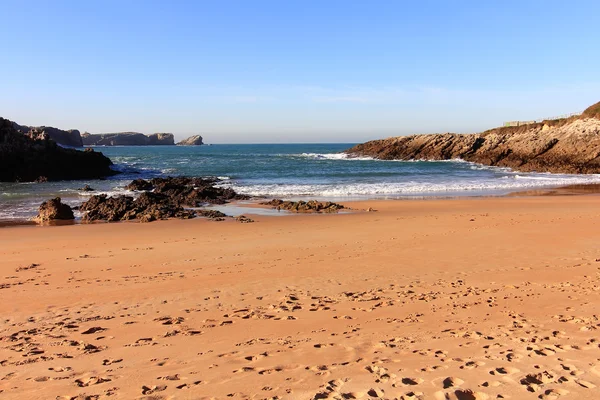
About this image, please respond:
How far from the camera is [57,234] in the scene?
1316 centimetres

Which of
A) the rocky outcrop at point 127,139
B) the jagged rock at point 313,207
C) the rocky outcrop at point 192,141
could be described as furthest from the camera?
the rocky outcrop at point 192,141

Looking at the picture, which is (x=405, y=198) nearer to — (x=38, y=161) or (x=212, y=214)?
(x=212, y=214)

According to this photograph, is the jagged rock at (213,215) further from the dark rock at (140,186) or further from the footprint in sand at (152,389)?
the footprint in sand at (152,389)

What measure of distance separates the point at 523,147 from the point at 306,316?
45.0 m

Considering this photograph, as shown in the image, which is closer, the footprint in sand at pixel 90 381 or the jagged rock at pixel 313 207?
the footprint in sand at pixel 90 381

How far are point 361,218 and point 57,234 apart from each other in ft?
31.3

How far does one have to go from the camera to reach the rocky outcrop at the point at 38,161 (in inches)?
1268

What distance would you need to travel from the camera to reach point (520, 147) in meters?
44.9

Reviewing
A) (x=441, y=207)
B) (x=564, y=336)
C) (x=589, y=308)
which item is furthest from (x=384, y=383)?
(x=441, y=207)

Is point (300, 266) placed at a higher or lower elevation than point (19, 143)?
lower

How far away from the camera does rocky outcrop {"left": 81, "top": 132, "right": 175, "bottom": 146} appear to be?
16938 cm

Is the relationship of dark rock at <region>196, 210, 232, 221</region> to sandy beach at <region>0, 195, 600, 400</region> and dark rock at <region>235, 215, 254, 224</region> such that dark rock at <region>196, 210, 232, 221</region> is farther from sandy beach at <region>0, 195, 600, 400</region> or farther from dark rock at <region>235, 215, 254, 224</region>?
sandy beach at <region>0, 195, 600, 400</region>

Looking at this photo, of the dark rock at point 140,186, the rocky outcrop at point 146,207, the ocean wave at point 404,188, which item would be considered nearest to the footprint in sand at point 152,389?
the rocky outcrop at point 146,207

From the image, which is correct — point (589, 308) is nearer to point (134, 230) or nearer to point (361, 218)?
point (361, 218)
